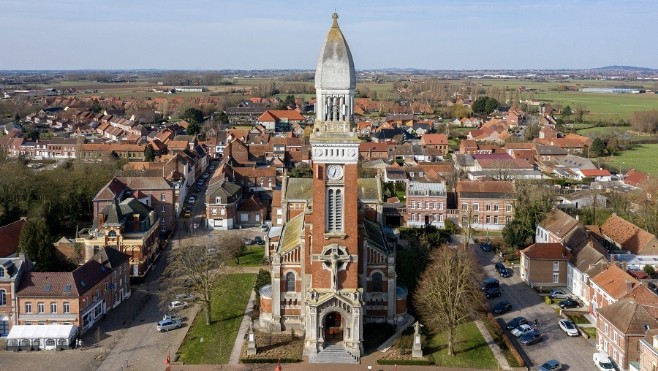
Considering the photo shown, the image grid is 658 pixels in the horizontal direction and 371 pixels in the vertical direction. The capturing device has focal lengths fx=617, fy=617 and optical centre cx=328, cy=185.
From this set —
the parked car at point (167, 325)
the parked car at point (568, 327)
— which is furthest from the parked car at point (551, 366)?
the parked car at point (167, 325)

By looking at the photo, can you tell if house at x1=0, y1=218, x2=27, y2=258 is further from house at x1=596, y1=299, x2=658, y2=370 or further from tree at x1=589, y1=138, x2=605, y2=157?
tree at x1=589, y1=138, x2=605, y2=157

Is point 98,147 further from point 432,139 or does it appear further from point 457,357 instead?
point 457,357

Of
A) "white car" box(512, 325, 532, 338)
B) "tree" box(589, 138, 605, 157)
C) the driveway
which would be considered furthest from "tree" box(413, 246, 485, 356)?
"tree" box(589, 138, 605, 157)

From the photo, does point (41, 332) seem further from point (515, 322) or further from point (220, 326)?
point (515, 322)

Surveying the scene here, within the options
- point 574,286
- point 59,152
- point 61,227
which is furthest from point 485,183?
point 59,152

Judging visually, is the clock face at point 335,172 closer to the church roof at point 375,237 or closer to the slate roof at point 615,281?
the church roof at point 375,237

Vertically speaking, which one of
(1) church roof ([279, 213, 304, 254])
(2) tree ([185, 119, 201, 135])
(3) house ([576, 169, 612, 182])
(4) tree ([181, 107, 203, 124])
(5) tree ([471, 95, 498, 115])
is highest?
(5) tree ([471, 95, 498, 115])
